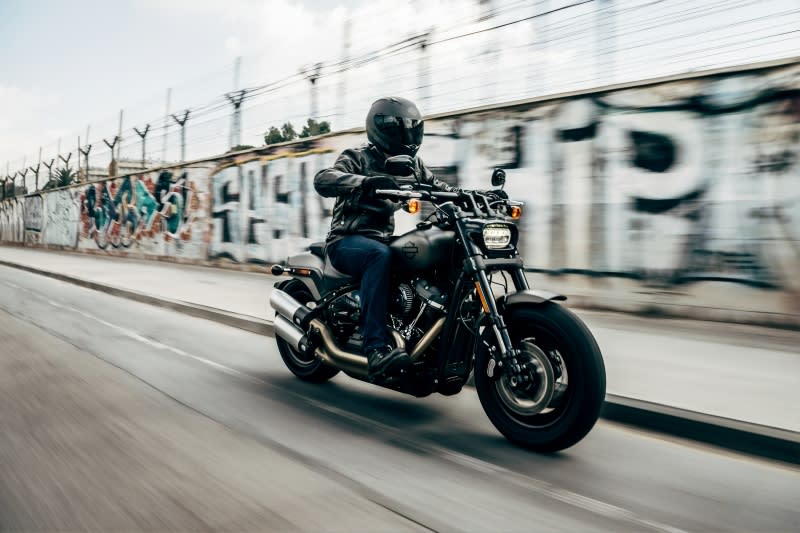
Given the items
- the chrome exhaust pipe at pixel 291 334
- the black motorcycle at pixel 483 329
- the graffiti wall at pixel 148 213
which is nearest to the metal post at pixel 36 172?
the graffiti wall at pixel 148 213

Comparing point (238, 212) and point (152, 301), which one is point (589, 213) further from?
point (238, 212)

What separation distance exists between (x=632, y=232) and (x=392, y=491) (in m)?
5.24

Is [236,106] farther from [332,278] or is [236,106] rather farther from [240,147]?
[332,278]

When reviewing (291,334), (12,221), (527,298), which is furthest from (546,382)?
(12,221)

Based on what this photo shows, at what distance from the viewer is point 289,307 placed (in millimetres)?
4801

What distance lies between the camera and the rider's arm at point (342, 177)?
3934 mm

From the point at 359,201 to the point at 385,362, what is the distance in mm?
1120

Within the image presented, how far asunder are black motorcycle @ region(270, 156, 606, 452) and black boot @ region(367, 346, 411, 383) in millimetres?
71

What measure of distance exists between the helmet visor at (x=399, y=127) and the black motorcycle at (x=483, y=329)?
0.48 m

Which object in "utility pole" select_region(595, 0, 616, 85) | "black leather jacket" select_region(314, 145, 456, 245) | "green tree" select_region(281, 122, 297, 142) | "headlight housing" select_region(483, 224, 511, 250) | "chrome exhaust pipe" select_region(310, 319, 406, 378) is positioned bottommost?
"chrome exhaust pipe" select_region(310, 319, 406, 378)

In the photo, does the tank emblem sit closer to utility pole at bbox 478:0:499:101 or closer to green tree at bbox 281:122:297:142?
utility pole at bbox 478:0:499:101

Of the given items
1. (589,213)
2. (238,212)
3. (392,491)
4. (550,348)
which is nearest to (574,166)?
(589,213)

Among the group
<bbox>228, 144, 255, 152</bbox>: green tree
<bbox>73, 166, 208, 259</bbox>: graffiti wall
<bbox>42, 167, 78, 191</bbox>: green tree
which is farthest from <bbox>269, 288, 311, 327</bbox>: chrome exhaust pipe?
<bbox>42, 167, 78, 191</bbox>: green tree

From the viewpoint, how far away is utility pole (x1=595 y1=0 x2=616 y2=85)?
290 inches
